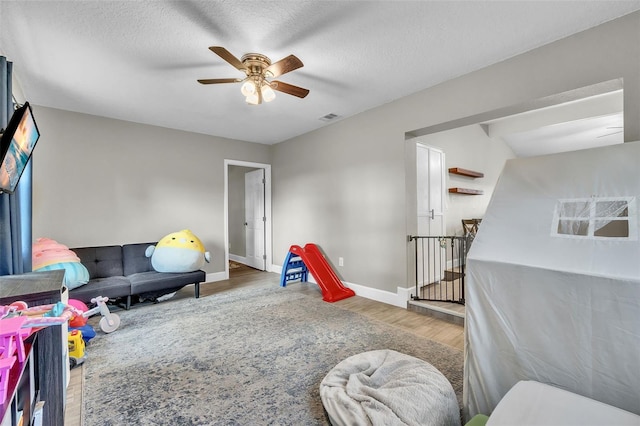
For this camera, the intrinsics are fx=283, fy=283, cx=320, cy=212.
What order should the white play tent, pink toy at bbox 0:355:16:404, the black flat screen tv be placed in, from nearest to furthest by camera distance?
1. pink toy at bbox 0:355:16:404
2. the white play tent
3. the black flat screen tv

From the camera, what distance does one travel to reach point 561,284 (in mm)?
1267

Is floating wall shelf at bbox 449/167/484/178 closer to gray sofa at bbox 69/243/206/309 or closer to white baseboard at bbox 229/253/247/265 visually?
gray sofa at bbox 69/243/206/309

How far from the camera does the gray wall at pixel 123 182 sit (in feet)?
11.6

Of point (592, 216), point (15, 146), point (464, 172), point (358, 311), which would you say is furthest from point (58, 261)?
point (464, 172)

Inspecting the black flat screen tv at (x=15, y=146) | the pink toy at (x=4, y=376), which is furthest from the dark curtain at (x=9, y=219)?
the pink toy at (x=4, y=376)

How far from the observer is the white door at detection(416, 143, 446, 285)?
A: 4297 mm

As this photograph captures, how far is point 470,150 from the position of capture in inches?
219

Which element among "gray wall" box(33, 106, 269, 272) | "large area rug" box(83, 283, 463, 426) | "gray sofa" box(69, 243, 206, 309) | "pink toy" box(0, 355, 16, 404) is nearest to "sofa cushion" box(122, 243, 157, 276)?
"gray sofa" box(69, 243, 206, 309)

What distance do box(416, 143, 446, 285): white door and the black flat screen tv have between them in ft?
13.4

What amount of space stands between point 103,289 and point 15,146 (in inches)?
78.5

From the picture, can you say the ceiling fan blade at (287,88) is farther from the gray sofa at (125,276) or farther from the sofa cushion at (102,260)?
the sofa cushion at (102,260)

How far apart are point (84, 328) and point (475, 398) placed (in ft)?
10.3

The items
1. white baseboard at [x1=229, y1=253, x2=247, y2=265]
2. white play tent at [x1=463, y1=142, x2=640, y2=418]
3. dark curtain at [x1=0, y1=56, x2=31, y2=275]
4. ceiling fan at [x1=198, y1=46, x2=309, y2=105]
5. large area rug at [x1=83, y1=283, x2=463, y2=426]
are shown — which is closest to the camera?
white play tent at [x1=463, y1=142, x2=640, y2=418]

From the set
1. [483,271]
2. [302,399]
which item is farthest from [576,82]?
[302,399]
